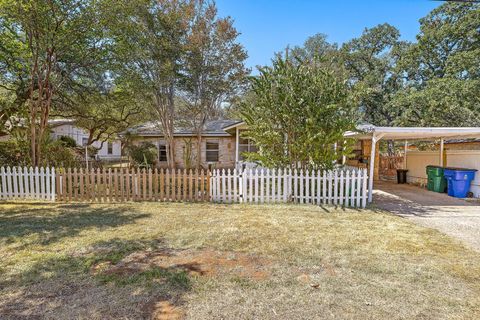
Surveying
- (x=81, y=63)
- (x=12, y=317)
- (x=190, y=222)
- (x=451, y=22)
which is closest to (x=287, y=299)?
(x=12, y=317)

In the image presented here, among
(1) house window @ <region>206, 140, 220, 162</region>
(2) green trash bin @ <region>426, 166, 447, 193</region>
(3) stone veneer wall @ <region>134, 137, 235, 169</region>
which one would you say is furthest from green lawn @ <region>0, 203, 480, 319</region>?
(1) house window @ <region>206, 140, 220, 162</region>

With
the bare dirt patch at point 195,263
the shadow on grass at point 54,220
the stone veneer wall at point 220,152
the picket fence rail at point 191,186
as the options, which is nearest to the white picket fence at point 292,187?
the picket fence rail at point 191,186

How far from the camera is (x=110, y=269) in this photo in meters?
3.80

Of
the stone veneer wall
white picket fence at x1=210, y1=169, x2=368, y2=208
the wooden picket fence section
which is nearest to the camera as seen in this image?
white picket fence at x1=210, y1=169, x2=368, y2=208

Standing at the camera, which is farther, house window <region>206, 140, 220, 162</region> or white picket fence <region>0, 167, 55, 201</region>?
house window <region>206, 140, 220, 162</region>

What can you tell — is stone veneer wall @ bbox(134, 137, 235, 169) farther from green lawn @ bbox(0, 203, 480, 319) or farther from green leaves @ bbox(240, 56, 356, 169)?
green lawn @ bbox(0, 203, 480, 319)

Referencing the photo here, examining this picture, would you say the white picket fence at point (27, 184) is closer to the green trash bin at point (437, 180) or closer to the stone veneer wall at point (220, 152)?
the stone veneer wall at point (220, 152)

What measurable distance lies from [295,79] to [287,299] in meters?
6.60

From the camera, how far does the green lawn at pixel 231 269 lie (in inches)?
114

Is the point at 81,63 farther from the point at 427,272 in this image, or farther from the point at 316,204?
the point at 427,272

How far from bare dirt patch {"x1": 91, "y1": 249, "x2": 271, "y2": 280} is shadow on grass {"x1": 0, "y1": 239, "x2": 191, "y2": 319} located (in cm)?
3

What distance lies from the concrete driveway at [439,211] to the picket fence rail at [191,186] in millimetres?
1255

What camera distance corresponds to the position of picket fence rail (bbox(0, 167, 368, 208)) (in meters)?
8.30

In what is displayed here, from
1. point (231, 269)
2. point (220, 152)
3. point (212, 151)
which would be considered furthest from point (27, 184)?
point (220, 152)
